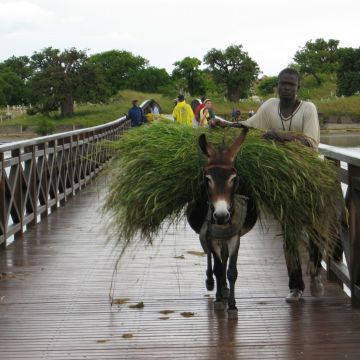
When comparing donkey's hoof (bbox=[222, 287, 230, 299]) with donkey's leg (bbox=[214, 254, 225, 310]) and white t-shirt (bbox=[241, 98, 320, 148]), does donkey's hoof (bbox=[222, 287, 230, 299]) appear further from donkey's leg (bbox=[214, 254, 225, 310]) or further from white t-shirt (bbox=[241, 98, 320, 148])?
white t-shirt (bbox=[241, 98, 320, 148])

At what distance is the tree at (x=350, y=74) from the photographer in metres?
79.7

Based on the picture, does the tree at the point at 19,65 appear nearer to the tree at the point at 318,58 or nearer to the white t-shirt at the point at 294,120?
the tree at the point at 318,58

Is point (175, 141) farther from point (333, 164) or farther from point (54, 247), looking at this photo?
point (54, 247)

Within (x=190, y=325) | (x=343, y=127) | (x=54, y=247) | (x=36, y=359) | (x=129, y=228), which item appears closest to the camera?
(x=36, y=359)

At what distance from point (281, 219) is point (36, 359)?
6.03 feet

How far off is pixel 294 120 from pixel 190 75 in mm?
82067

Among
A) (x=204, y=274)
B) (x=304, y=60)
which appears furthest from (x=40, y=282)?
(x=304, y=60)

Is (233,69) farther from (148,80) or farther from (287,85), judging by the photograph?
(287,85)

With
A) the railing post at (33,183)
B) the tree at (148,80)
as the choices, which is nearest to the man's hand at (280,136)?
the railing post at (33,183)

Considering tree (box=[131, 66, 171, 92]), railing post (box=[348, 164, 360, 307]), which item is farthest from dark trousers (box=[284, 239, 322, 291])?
→ tree (box=[131, 66, 171, 92])

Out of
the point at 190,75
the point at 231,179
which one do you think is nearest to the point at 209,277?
the point at 231,179

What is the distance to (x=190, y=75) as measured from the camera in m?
87.6

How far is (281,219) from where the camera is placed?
581 cm

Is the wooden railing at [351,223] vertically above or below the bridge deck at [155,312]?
above
